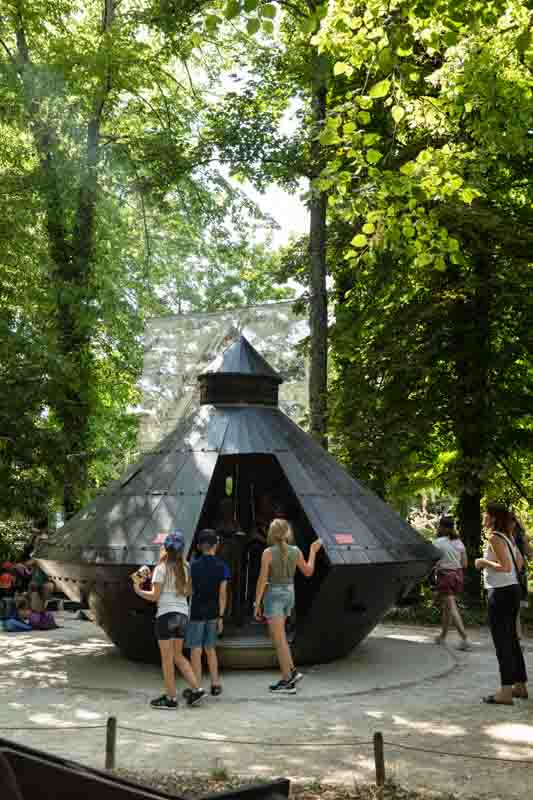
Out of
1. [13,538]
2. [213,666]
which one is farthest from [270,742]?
[13,538]

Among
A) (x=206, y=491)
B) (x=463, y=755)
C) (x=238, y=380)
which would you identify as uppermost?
(x=238, y=380)

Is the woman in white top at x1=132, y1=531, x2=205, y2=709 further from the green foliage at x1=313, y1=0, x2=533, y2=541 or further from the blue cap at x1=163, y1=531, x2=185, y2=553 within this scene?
the green foliage at x1=313, y1=0, x2=533, y2=541

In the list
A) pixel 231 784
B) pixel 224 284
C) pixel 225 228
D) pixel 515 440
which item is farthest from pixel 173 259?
pixel 231 784

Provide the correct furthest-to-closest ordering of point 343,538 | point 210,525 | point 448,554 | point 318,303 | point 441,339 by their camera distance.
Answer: point 318,303, point 441,339, point 448,554, point 210,525, point 343,538

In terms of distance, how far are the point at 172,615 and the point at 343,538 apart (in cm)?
270

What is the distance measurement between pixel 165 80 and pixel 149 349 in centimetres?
740

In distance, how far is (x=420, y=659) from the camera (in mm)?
11773

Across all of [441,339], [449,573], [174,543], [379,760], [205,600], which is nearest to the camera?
[379,760]

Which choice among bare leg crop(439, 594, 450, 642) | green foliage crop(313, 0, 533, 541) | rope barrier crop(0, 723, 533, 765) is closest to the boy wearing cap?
rope barrier crop(0, 723, 533, 765)

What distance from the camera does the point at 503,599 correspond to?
870cm

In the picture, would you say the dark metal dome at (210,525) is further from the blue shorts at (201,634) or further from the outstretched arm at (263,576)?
the blue shorts at (201,634)

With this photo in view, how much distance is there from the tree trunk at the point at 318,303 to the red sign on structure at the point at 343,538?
708cm

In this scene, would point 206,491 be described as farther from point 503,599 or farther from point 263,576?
point 503,599

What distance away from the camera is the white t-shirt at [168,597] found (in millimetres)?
8648
